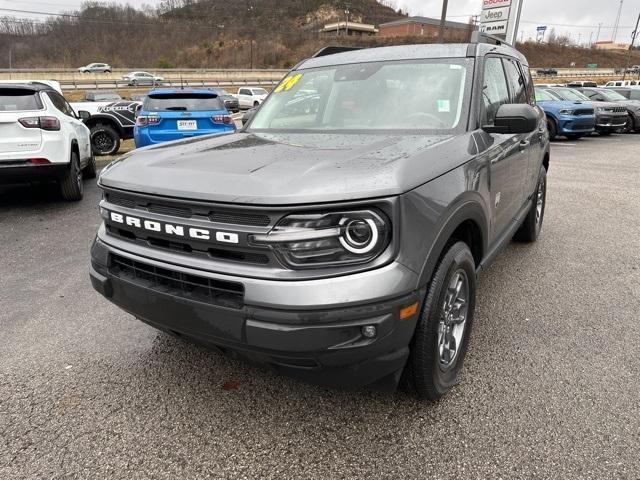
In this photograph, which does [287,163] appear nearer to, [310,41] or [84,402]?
[84,402]

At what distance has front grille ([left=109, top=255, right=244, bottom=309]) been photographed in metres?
1.96

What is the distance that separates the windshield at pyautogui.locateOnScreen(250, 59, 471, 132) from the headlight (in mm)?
1184

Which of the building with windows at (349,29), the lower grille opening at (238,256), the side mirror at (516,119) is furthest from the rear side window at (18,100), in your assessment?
the building with windows at (349,29)

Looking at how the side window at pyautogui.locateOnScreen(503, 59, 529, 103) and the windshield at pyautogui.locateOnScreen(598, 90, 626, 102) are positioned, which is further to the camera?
the windshield at pyautogui.locateOnScreen(598, 90, 626, 102)

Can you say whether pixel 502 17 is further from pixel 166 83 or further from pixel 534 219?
pixel 166 83

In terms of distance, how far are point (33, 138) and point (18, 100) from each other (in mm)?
647

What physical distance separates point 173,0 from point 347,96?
15581cm

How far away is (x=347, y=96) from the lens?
326 centimetres

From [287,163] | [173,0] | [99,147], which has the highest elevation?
[173,0]

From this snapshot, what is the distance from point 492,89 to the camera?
129 inches

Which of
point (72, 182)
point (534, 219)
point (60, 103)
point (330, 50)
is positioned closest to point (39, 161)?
point (72, 182)

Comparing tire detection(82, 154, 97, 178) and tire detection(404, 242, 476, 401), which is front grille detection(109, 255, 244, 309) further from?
tire detection(82, 154, 97, 178)

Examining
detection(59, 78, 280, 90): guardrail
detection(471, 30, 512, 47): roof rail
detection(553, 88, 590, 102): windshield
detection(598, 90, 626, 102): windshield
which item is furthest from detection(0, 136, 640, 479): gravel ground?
detection(59, 78, 280, 90): guardrail

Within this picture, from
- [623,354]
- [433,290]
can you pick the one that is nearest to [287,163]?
[433,290]
